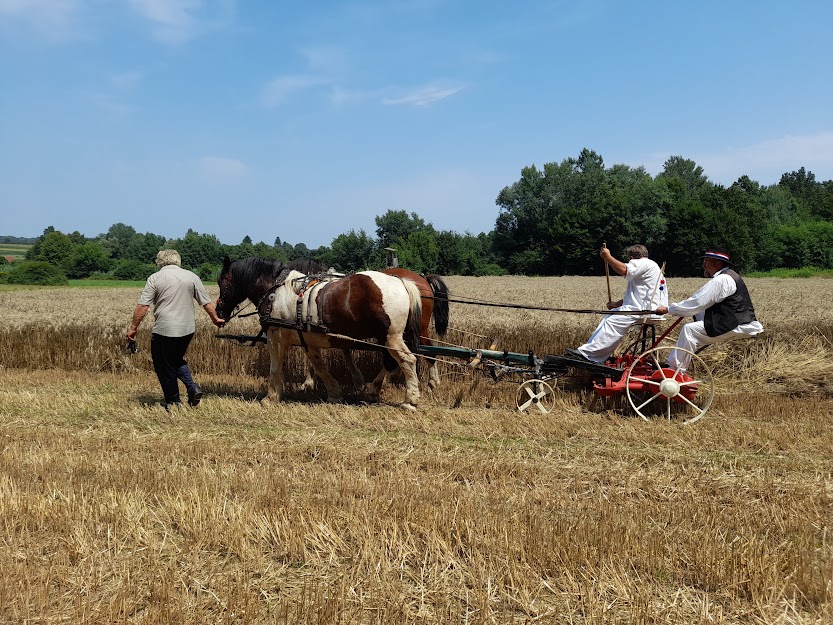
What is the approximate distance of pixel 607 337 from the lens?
8.13m

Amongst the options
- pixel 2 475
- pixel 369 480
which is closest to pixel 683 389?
pixel 369 480

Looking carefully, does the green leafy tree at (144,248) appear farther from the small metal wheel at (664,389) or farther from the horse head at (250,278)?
the small metal wheel at (664,389)

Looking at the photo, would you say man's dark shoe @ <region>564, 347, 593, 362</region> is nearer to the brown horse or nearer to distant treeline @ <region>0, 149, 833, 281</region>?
the brown horse

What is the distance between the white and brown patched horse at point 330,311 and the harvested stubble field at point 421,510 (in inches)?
24.7

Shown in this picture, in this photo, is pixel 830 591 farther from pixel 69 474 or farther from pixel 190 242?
pixel 190 242

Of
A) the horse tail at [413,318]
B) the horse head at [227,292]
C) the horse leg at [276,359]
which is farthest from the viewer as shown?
the horse head at [227,292]

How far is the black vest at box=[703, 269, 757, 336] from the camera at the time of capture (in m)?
7.58

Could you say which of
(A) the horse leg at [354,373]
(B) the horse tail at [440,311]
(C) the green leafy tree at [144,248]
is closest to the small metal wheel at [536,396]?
(B) the horse tail at [440,311]

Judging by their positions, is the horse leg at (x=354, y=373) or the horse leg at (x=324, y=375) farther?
the horse leg at (x=354, y=373)

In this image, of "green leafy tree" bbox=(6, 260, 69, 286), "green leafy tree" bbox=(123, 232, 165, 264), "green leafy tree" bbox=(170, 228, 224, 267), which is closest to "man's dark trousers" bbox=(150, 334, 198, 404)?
"green leafy tree" bbox=(6, 260, 69, 286)

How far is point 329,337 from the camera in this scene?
8.87 m

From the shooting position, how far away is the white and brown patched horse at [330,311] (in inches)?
338

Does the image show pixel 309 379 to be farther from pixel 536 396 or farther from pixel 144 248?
pixel 144 248

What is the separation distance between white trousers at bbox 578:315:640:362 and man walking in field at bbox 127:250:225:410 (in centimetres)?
476
